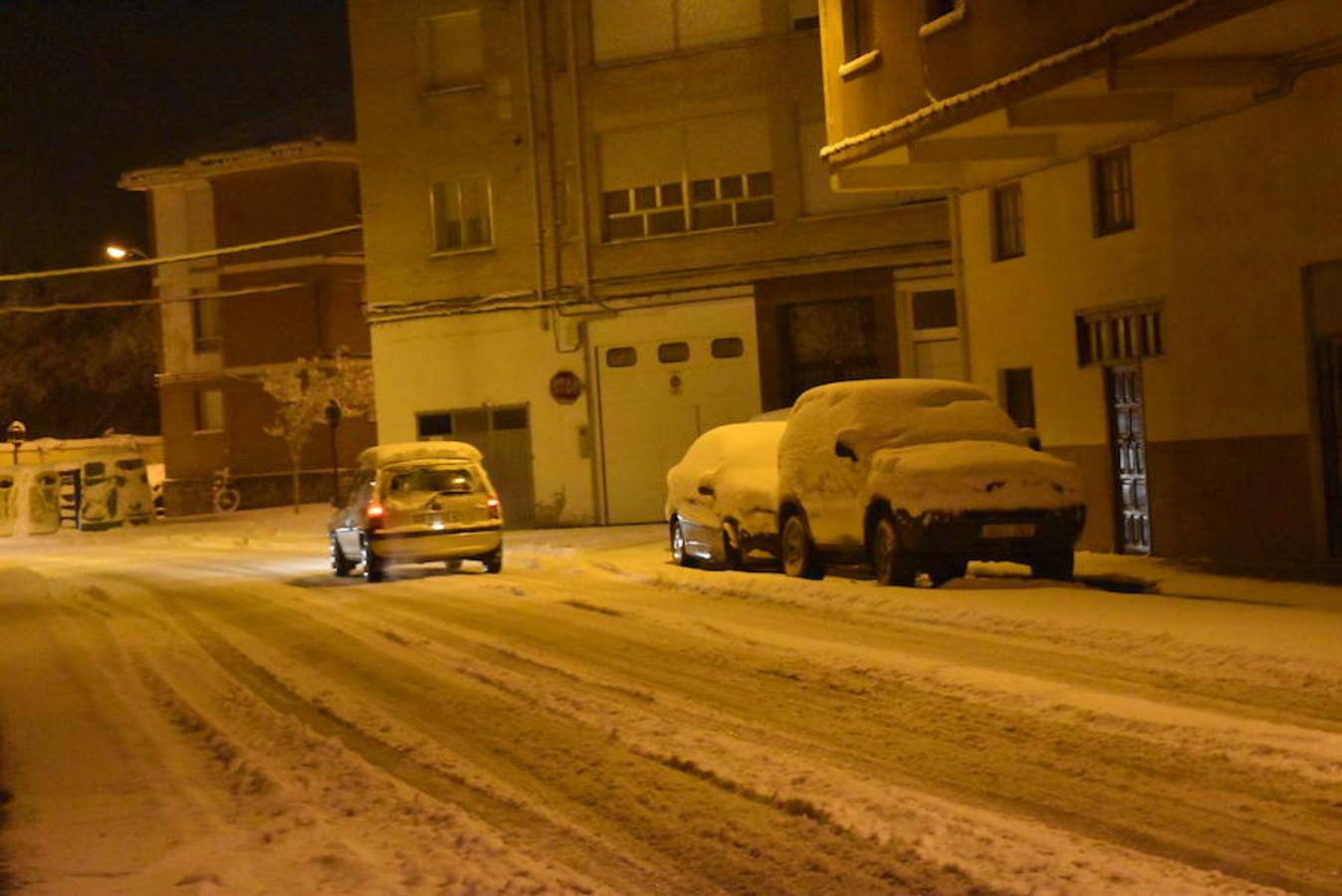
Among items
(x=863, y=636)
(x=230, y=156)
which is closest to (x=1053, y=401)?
(x=863, y=636)

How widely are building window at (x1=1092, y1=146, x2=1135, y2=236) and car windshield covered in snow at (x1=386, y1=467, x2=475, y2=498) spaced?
850 cm

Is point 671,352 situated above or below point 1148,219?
below

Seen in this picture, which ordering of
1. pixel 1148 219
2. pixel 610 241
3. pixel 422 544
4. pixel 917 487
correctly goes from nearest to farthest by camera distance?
pixel 917 487
pixel 1148 219
pixel 422 544
pixel 610 241

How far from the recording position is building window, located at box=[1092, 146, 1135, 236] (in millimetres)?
19922

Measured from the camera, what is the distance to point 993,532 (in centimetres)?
1594

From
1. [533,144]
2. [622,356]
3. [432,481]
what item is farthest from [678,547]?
[533,144]

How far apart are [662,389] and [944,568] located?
15.6 m

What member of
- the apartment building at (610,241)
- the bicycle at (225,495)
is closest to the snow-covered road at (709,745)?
the apartment building at (610,241)

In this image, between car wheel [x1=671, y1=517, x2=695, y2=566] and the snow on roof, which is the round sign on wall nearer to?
car wheel [x1=671, y1=517, x2=695, y2=566]

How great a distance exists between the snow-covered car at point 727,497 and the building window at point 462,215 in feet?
39.5

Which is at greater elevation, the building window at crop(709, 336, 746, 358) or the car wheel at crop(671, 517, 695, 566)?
the building window at crop(709, 336, 746, 358)

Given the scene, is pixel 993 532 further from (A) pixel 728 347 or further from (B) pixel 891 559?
(A) pixel 728 347

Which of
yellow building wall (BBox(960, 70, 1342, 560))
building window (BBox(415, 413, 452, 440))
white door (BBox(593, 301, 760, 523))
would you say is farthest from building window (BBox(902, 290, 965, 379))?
building window (BBox(415, 413, 452, 440))

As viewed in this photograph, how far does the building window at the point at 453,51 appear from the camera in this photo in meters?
33.0
